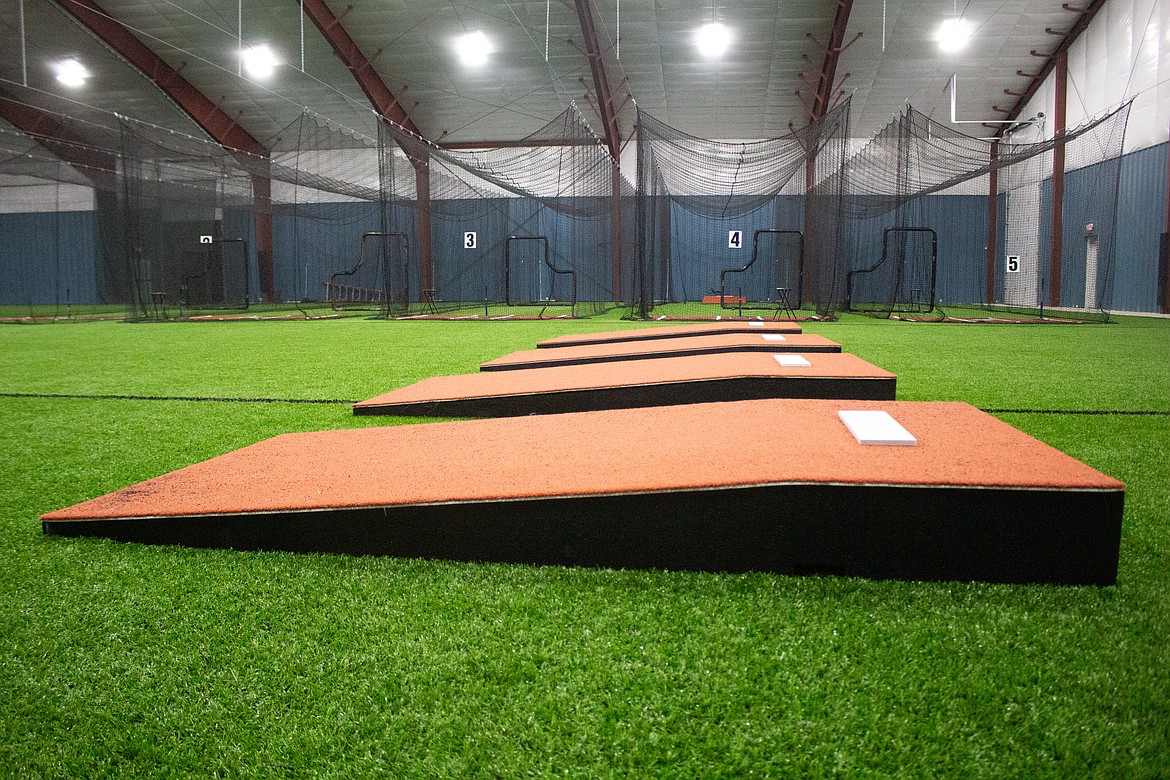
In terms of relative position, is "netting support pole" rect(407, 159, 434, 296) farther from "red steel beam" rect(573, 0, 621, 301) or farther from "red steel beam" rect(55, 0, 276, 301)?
"red steel beam" rect(573, 0, 621, 301)

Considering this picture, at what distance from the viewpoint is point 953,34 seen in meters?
13.7

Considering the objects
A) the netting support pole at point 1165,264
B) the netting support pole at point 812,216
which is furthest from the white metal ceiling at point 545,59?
the netting support pole at point 1165,264

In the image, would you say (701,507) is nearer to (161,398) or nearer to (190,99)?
(161,398)

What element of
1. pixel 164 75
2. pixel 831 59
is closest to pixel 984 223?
pixel 831 59

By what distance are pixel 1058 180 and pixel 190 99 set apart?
16786mm

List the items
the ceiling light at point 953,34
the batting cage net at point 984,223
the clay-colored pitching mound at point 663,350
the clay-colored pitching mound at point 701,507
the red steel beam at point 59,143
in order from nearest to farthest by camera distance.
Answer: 1. the clay-colored pitching mound at point 701,507
2. the clay-colored pitching mound at point 663,350
3. the batting cage net at point 984,223
4. the ceiling light at point 953,34
5. the red steel beam at point 59,143

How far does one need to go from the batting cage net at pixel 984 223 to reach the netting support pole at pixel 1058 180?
2 centimetres

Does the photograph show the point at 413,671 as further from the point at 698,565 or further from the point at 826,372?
the point at 826,372

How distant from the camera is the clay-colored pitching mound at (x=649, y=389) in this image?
106 inches

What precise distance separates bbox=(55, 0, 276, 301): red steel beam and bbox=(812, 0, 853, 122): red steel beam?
961 cm

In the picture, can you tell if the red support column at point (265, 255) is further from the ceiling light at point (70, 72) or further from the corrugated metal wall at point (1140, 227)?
the corrugated metal wall at point (1140, 227)

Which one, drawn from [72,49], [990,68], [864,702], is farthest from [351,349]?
[990,68]

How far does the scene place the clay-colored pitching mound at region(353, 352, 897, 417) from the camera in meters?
2.68

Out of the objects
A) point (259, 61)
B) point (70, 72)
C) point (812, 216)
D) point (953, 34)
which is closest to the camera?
point (812, 216)
